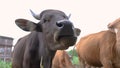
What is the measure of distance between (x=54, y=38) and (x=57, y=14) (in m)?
0.54

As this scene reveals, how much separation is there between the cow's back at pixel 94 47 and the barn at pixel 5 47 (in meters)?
5.95

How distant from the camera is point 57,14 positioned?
246 inches

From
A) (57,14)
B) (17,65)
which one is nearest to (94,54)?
(17,65)

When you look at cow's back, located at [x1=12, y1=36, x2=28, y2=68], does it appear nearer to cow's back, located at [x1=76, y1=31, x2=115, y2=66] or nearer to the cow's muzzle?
the cow's muzzle

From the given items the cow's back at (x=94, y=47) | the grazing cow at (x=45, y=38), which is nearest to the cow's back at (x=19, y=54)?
the grazing cow at (x=45, y=38)

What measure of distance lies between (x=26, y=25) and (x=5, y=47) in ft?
41.9

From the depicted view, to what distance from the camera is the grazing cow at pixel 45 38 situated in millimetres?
5688

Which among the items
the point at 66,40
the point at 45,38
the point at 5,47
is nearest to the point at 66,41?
the point at 66,40

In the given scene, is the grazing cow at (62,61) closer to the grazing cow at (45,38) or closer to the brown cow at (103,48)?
the brown cow at (103,48)

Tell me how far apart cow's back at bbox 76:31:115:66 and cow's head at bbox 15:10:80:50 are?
18.3ft

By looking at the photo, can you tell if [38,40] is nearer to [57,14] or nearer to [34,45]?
[34,45]

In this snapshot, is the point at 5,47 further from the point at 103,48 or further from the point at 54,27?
the point at 54,27

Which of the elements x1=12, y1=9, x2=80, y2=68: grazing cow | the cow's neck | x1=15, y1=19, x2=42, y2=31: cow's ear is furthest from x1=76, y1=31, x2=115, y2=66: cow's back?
x1=15, y1=19, x2=42, y2=31: cow's ear

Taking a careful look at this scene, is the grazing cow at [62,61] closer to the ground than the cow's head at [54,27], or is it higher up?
closer to the ground
